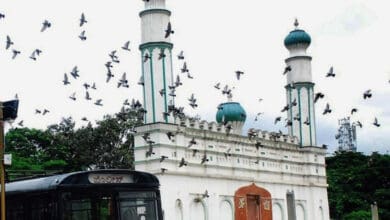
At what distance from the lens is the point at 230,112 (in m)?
32.8

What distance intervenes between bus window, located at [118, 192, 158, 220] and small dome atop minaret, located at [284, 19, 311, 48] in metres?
23.1

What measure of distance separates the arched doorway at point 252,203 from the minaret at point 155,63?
5.19 m

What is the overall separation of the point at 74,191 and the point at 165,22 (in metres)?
16.3

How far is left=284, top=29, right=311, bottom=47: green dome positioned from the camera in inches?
1421

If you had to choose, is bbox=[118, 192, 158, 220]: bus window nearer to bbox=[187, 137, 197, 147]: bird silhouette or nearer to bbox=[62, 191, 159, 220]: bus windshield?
bbox=[62, 191, 159, 220]: bus windshield

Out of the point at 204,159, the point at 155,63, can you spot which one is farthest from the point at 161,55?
the point at 204,159

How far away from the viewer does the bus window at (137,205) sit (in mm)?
13562

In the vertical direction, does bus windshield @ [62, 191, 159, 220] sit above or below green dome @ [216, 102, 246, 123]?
below

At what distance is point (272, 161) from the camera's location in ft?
111

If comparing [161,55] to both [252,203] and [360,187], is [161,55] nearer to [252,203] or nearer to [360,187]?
[252,203]

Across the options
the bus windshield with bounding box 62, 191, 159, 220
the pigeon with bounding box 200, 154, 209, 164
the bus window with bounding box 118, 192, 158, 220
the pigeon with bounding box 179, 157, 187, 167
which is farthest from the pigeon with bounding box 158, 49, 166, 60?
the bus windshield with bounding box 62, 191, 159, 220

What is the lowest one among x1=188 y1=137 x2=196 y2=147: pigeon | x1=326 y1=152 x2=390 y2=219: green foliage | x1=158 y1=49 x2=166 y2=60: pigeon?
x1=326 y1=152 x2=390 y2=219: green foliage

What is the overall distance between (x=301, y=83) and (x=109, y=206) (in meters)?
24.0

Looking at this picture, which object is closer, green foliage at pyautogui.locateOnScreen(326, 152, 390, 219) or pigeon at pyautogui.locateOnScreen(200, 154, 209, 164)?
pigeon at pyautogui.locateOnScreen(200, 154, 209, 164)
